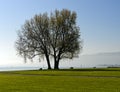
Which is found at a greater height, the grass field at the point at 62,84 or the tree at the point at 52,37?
the tree at the point at 52,37

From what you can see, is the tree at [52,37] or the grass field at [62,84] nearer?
the grass field at [62,84]

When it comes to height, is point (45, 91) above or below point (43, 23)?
below

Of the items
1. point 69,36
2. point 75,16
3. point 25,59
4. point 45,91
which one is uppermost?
point 75,16

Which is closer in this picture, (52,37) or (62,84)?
(62,84)

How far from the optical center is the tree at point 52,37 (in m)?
74.2

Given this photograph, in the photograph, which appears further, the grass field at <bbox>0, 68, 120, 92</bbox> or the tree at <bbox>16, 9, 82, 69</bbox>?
the tree at <bbox>16, 9, 82, 69</bbox>

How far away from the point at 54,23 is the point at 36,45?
23.4 feet

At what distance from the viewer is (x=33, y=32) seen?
7581 cm

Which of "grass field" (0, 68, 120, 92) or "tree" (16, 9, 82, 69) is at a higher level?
"tree" (16, 9, 82, 69)

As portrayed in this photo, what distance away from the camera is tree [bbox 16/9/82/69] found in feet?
243

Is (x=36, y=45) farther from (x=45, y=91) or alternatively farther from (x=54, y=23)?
(x=45, y=91)

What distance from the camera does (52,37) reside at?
7600 cm

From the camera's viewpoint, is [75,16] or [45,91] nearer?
[45,91]

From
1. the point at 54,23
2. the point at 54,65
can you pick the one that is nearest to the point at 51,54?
the point at 54,65
